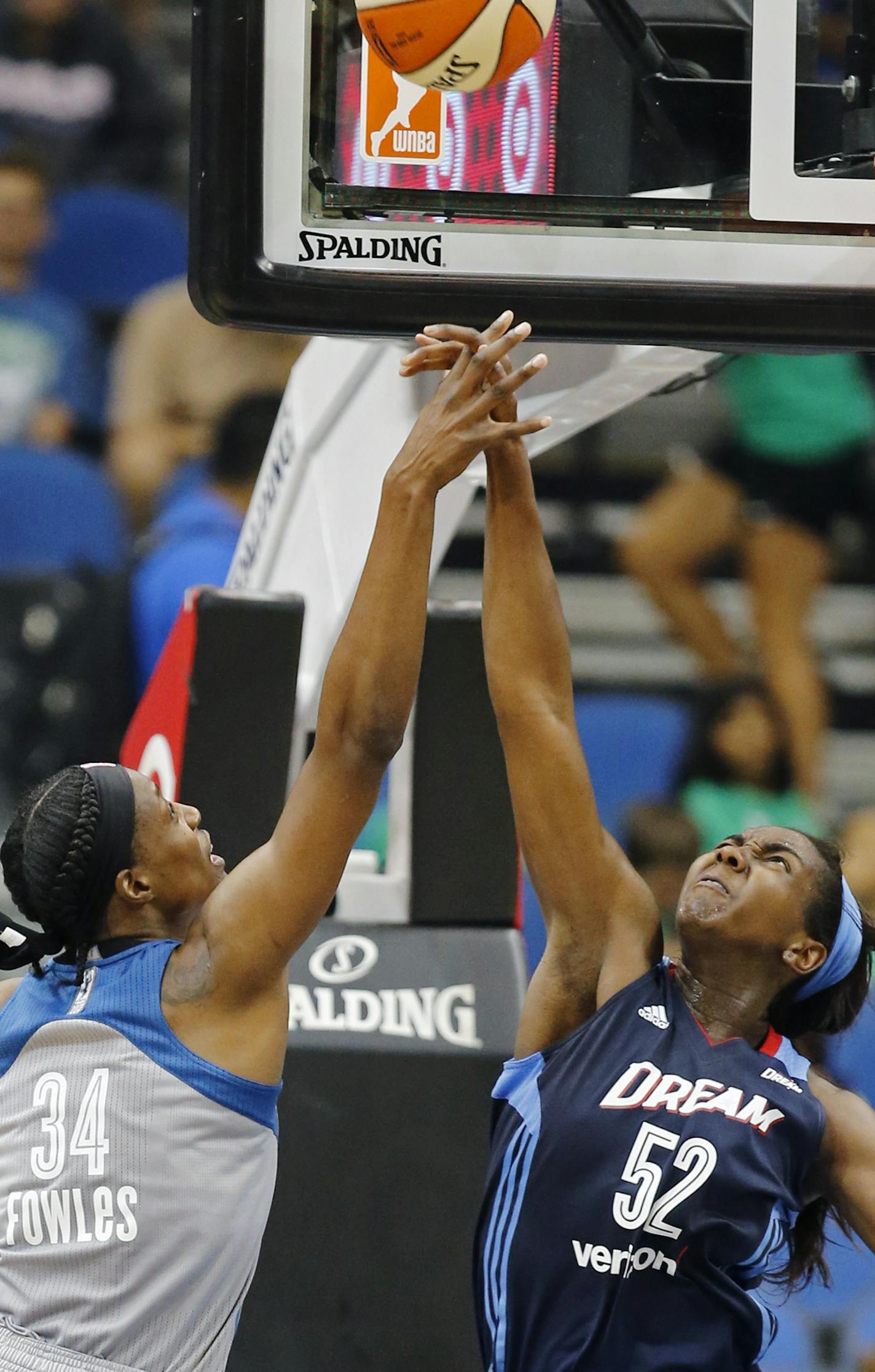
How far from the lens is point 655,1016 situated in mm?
2598

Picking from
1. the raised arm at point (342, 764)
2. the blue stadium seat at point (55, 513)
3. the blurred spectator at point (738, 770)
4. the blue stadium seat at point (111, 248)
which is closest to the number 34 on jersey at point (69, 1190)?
the raised arm at point (342, 764)

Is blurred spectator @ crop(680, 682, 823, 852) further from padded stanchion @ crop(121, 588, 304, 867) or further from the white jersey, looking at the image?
the white jersey

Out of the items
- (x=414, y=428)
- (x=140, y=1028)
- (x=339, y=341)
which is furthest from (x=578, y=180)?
(x=140, y=1028)

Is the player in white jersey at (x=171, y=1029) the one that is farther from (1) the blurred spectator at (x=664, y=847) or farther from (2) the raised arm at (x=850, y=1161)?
(1) the blurred spectator at (x=664, y=847)

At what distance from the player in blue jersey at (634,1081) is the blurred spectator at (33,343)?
496cm

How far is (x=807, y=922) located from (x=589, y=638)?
4.39 metres

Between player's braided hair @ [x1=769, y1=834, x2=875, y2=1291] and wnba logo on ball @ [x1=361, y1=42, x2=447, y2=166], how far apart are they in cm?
121

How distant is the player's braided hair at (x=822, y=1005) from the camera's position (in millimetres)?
2680

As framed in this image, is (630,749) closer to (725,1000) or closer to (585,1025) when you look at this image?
(725,1000)

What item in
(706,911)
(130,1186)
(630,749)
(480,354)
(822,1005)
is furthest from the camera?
(630,749)

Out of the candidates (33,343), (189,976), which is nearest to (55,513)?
(33,343)

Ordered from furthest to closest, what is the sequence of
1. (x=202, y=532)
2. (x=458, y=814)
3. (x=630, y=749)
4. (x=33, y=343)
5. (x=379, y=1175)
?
(x=33, y=343)
(x=202, y=532)
(x=630, y=749)
(x=458, y=814)
(x=379, y=1175)

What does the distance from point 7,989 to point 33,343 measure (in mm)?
5151

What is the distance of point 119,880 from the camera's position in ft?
7.89
